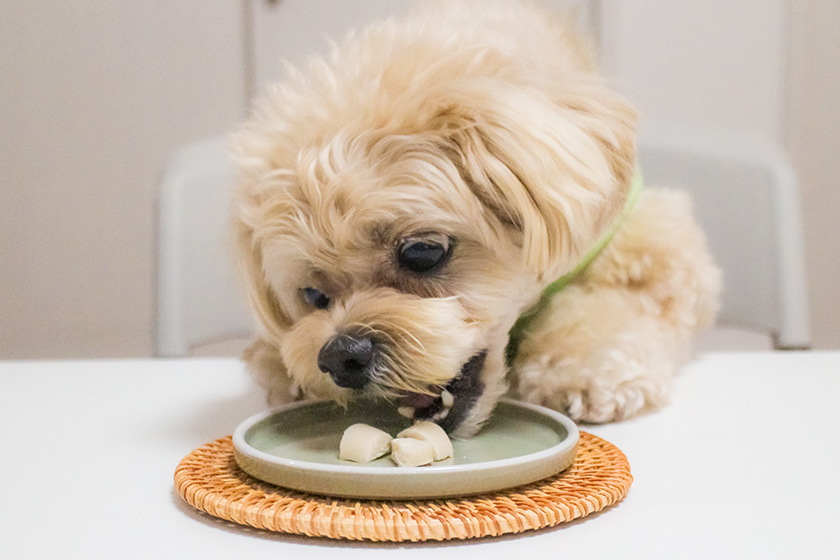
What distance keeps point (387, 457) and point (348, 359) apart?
0.14 meters

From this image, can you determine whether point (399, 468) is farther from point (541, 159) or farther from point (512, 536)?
point (541, 159)

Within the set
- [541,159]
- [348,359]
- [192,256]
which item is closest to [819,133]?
[192,256]

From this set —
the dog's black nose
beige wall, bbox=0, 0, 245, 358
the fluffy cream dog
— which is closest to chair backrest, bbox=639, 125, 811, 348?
the fluffy cream dog

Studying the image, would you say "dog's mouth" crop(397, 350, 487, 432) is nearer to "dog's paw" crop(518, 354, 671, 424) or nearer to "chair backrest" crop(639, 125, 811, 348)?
"dog's paw" crop(518, 354, 671, 424)

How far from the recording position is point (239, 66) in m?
2.80

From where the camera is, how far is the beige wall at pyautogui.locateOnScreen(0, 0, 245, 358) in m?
2.84

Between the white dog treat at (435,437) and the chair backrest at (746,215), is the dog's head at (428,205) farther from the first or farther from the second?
the chair backrest at (746,215)

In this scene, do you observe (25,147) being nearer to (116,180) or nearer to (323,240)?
(116,180)

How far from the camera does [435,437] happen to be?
80cm

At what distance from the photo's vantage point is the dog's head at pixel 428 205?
3.00ft

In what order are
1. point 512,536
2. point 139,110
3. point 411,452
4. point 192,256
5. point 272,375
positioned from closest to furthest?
point 512,536 → point 411,452 → point 272,375 → point 192,256 → point 139,110

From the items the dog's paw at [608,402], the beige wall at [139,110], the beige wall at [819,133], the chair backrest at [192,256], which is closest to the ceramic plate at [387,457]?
the dog's paw at [608,402]

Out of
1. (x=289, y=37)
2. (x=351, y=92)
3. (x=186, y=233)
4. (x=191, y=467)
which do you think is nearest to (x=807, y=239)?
(x=289, y=37)

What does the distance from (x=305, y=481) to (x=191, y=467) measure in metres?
0.15
